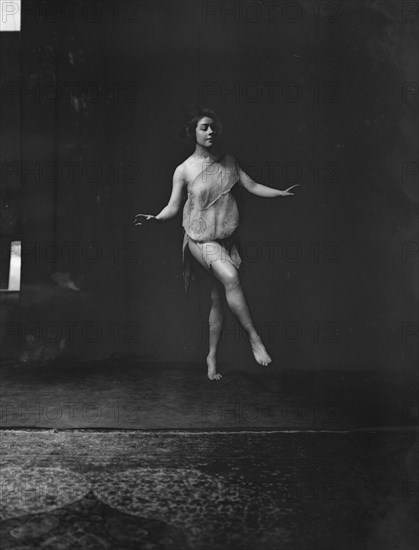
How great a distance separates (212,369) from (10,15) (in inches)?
140

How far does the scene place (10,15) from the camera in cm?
657

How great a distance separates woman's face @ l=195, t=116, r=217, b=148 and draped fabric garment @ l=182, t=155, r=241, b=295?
0.58ft

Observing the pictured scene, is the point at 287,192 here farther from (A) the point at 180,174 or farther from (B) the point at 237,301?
(B) the point at 237,301

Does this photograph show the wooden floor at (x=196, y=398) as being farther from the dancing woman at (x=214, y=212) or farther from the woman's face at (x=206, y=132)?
the woman's face at (x=206, y=132)

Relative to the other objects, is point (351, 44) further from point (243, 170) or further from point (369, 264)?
point (369, 264)

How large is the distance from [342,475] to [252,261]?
2.77m

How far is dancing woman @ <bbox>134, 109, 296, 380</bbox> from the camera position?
6.19 m

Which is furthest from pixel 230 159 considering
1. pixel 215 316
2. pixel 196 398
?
pixel 196 398

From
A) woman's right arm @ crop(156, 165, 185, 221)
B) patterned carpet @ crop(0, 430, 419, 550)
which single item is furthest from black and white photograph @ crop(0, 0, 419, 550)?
patterned carpet @ crop(0, 430, 419, 550)

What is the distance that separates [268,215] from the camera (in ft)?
21.1

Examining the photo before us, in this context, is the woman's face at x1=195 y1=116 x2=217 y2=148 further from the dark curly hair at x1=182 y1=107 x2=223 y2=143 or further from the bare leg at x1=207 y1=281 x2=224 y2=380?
the bare leg at x1=207 y1=281 x2=224 y2=380

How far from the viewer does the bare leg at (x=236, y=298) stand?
6188 millimetres

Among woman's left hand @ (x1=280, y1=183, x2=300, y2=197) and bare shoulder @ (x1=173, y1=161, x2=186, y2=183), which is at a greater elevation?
bare shoulder @ (x1=173, y1=161, x2=186, y2=183)

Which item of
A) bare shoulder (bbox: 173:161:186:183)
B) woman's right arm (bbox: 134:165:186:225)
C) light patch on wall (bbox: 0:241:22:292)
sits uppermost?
bare shoulder (bbox: 173:161:186:183)
